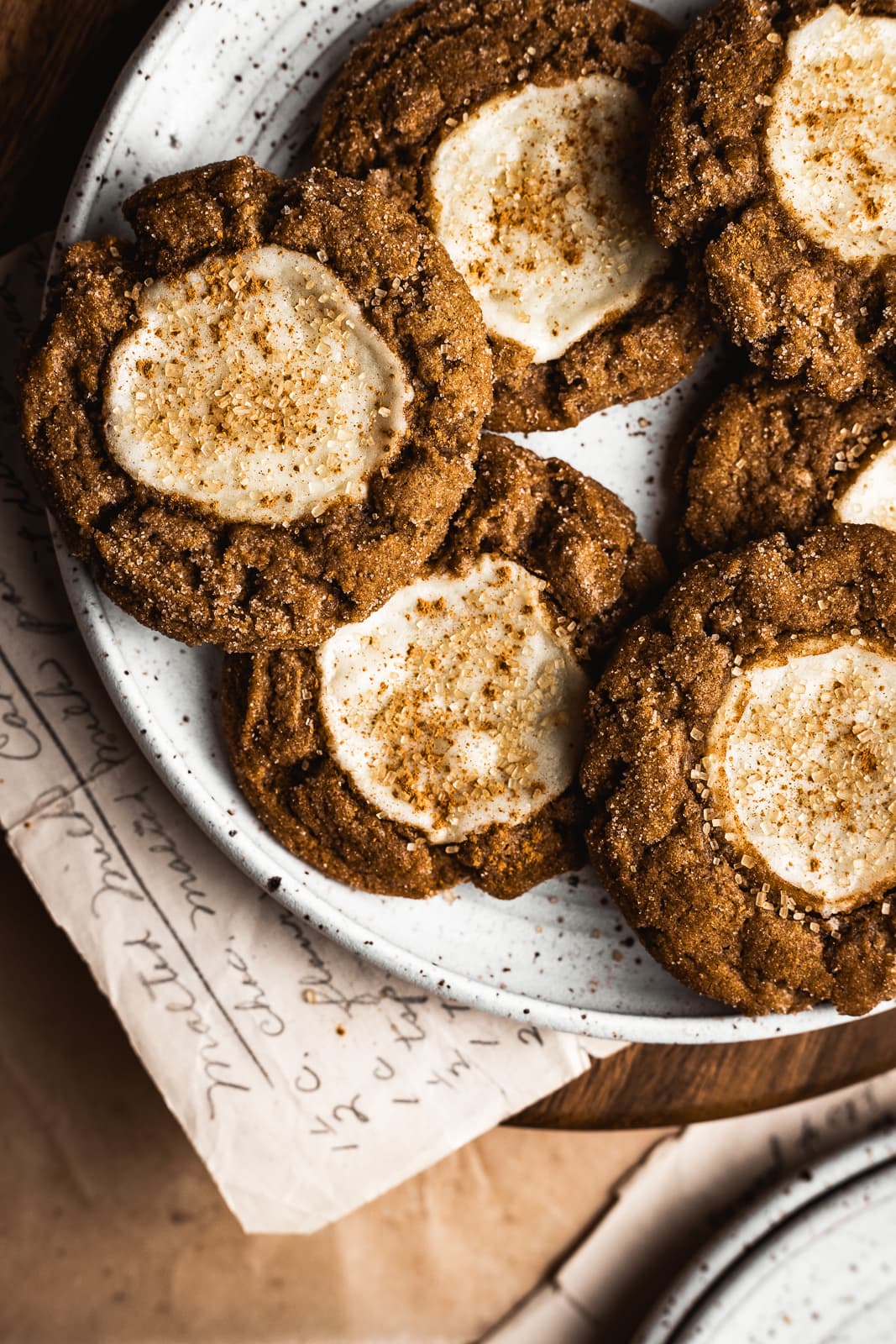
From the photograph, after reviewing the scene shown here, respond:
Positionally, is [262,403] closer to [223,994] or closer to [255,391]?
[255,391]

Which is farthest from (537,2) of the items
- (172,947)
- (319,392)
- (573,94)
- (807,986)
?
(172,947)

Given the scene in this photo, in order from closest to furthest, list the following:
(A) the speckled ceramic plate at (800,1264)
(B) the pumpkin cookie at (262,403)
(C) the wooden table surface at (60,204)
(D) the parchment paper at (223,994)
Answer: (B) the pumpkin cookie at (262,403) < (C) the wooden table surface at (60,204) < (D) the parchment paper at (223,994) < (A) the speckled ceramic plate at (800,1264)

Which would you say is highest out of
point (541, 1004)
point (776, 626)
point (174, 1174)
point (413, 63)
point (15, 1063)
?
point (413, 63)

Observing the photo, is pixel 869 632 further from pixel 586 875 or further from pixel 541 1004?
pixel 541 1004

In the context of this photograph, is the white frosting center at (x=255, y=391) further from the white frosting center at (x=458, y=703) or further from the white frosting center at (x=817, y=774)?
A: the white frosting center at (x=817, y=774)

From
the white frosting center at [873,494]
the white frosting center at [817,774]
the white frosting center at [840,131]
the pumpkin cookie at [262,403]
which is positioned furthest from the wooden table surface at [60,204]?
the white frosting center at [840,131]

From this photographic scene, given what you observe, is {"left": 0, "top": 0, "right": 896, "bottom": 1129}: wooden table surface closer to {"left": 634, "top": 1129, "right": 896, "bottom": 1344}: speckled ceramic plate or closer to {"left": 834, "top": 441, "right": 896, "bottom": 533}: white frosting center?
{"left": 634, "top": 1129, "right": 896, "bottom": 1344}: speckled ceramic plate

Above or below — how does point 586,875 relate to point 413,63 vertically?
below
